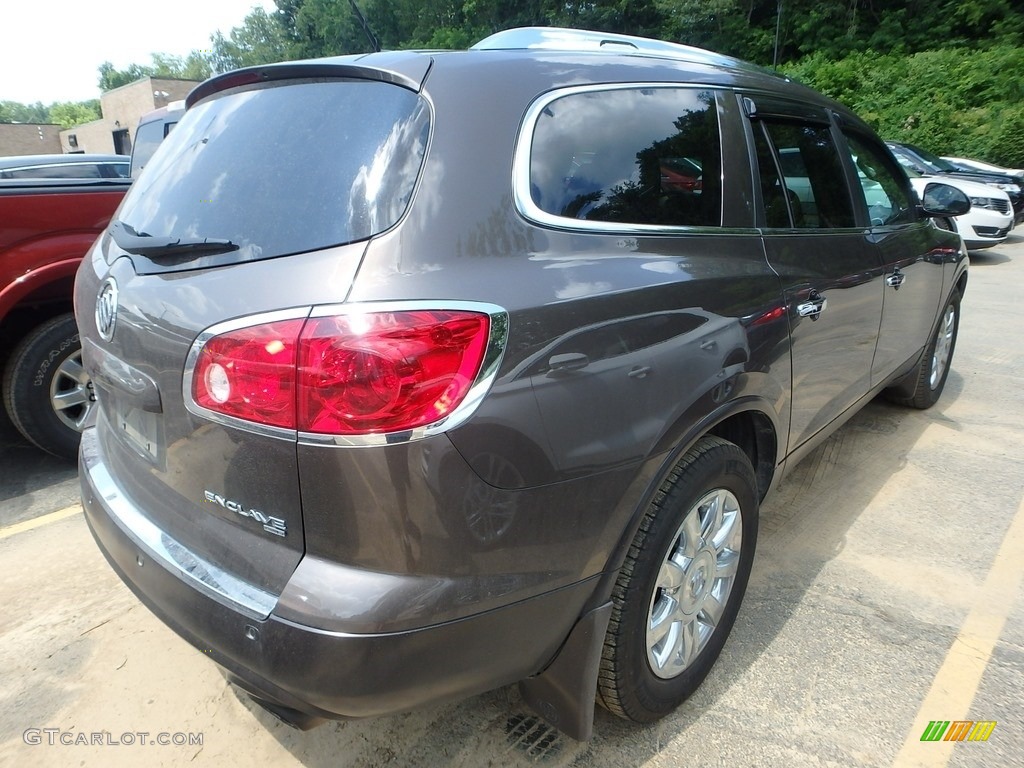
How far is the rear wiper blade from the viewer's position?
1.64m

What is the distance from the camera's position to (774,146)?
98.6 inches

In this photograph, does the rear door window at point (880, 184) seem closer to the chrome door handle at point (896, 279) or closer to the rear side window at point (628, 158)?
the chrome door handle at point (896, 279)

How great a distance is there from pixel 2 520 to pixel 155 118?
5710mm

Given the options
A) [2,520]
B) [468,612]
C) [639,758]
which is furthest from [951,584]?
[2,520]

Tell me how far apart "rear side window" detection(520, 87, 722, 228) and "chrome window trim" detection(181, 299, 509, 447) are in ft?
1.13

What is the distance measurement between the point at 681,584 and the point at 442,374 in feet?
3.46

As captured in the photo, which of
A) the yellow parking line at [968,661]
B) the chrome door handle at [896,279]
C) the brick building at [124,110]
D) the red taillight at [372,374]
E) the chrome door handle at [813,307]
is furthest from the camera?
the brick building at [124,110]

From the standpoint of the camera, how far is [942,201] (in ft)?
12.3

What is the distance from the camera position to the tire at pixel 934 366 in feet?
13.7

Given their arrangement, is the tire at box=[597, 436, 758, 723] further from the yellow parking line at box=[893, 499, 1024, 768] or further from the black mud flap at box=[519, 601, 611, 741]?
the yellow parking line at box=[893, 499, 1024, 768]

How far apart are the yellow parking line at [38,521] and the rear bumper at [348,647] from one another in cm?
200

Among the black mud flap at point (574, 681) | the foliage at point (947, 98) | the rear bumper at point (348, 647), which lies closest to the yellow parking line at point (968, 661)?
the black mud flap at point (574, 681)

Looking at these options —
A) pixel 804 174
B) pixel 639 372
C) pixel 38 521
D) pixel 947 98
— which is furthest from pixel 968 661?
pixel 947 98

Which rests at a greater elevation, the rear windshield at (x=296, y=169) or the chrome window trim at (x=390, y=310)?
the rear windshield at (x=296, y=169)
